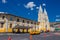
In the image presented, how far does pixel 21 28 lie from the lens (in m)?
58.1

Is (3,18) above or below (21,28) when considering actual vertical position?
above

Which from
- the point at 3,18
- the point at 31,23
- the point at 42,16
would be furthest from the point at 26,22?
the point at 42,16

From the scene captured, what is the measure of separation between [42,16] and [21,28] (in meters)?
34.7

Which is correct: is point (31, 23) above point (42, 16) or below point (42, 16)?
below

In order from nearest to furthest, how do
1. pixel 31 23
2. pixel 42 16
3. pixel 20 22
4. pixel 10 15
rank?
pixel 10 15
pixel 20 22
pixel 31 23
pixel 42 16

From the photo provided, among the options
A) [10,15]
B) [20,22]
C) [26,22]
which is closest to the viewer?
[10,15]

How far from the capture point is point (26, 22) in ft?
218

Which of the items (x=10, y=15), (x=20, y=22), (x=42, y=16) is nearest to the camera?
(x=10, y=15)

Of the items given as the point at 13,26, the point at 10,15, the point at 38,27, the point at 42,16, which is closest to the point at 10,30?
the point at 13,26

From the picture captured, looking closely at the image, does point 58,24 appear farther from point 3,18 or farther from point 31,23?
point 3,18

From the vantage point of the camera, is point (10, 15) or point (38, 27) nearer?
point (10, 15)

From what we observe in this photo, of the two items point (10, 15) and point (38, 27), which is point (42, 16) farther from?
A: point (10, 15)

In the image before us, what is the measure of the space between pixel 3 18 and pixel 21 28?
909 centimetres

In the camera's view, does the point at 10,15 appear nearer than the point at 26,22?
Yes
